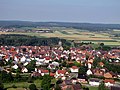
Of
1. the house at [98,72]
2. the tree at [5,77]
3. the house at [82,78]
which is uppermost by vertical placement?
the tree at [5,77]

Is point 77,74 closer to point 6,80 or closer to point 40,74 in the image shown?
point 40,74

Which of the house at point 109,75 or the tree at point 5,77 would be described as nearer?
the tree at point 5,77

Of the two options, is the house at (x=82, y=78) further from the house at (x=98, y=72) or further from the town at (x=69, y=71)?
the house at (x=98, y=72)

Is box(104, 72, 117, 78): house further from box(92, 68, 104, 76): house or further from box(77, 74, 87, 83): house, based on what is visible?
box(77, 74, 87, 83): house

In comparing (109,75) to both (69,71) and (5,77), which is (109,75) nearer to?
(69,71)

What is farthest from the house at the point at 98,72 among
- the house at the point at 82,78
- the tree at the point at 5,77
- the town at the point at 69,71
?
the tree at the point at 5,77

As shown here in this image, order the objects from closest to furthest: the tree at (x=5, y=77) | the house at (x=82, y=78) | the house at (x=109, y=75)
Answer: the tree at (x=5, y=77) → the house at (x=82, y=78) → the house at (x=109, y=75)

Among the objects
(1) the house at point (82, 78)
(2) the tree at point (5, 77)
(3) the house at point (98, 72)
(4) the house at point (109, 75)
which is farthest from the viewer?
(3) the house at point (98, 72)

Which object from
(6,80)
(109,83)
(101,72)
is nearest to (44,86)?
(6,80)

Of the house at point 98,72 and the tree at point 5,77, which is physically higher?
the tree at point 5,77

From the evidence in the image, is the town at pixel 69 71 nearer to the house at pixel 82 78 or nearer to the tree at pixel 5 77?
the house at pixel 82 78

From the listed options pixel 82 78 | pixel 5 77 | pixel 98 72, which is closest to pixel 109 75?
pixel 98 72

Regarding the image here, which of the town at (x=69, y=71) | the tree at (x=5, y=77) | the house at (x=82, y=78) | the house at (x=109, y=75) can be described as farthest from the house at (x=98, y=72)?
the tree at (x=5, y=77)
